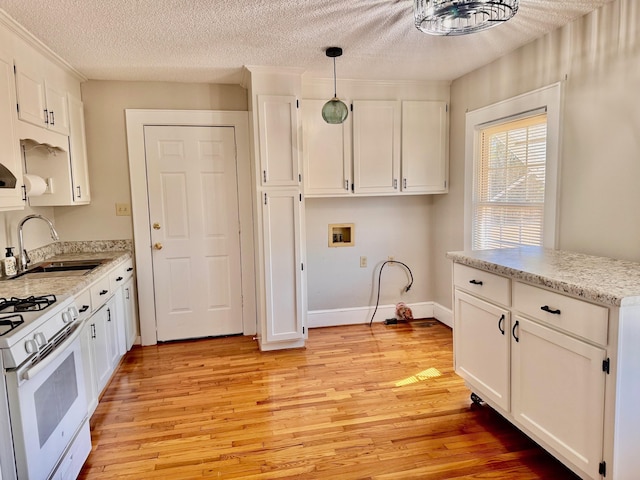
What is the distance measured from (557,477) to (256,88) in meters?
3.10

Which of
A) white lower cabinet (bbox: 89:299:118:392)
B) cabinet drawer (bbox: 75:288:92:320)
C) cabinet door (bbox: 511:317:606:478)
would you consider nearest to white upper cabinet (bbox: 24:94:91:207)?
white lower cabinet (bbox: 89:299:118:392)

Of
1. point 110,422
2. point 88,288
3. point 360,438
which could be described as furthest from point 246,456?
point 88,288

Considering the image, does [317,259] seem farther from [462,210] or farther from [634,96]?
[634,96]

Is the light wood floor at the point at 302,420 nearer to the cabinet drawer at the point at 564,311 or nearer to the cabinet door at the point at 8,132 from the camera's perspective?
the cabinet drawer at the point at 564,311

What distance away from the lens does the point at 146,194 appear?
3.59 meters

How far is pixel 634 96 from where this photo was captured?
84.4 inches

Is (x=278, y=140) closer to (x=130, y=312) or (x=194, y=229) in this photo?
(x=194, y=229)

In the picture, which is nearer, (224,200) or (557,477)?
(557,477)

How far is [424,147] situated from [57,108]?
9.75 feet

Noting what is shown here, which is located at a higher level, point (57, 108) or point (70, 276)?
point (57, 108)

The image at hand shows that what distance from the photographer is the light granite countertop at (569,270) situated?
5.16 ft

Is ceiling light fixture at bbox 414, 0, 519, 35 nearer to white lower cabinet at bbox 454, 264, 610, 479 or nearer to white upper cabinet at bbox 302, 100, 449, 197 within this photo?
white lower cabinet at bbox 454, 264, 610, 479

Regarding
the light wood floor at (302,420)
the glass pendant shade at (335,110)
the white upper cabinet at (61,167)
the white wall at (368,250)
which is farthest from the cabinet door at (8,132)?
the white wall at (368,250)

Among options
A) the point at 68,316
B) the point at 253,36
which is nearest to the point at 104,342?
the point at 68,316
